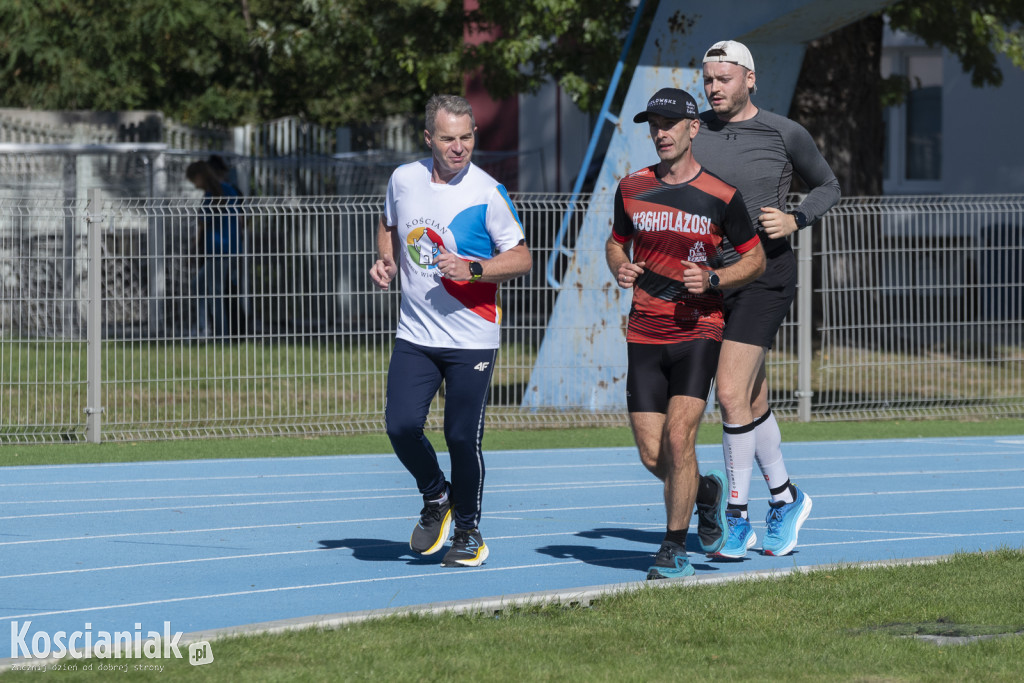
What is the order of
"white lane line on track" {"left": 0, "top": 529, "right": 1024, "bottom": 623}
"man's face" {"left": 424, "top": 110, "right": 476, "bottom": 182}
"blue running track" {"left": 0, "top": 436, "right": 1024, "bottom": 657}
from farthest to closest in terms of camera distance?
"man's face" {"left": 424, "top": 110, "right": 476, "bottom": 182} → "blue running track" {"left": 0, "top": 436, "right": 1024, "bottom": 657} → "white lane line on track" {"left": 0, "top": 529, "right": 1024, "bottom": 623}

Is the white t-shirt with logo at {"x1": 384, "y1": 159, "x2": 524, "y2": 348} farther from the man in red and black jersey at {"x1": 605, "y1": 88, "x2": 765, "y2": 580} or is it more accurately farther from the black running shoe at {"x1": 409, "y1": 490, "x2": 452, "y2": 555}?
the black running shoe at {"x1": 409, "y1": 490, "x2": 452, "y2": 555}

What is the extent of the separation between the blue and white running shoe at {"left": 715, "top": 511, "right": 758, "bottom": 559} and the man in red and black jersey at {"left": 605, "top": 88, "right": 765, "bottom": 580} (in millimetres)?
634

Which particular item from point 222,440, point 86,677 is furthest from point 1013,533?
point 222,440

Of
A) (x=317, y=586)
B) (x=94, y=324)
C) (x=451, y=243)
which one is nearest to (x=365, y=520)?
(x=317, y=586)

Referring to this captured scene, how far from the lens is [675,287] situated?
6.93 metres

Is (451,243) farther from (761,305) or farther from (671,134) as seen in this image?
(761,305)

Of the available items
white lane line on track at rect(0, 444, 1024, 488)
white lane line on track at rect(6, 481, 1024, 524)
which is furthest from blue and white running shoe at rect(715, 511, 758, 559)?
white lane line on track at rect(0, 444, 1024, 488)

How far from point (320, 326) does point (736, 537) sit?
19.8 feet

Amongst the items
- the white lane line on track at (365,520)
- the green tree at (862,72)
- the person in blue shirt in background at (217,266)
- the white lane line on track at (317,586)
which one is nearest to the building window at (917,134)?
the green tree at (862,72)

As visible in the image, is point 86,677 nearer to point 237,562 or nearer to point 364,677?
point 364,677

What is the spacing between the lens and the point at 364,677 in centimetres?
504

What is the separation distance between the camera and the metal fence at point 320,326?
12.3 m

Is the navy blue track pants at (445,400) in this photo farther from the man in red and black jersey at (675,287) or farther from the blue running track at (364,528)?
the man in red and black jersey at (675,287)

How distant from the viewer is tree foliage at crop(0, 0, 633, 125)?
1978 centimetres
